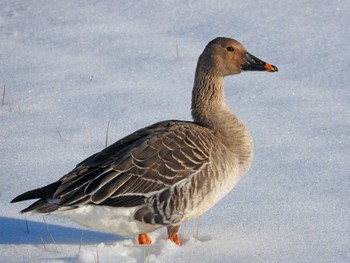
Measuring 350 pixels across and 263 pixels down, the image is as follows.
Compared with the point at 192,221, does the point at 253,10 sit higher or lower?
higher

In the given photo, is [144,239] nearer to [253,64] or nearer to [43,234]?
[43,234]

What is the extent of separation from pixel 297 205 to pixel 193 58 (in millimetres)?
3396

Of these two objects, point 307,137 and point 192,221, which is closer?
point 192,221

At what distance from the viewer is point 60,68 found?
9180 mm

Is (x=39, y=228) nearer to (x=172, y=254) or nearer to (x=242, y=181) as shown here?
(x=172, y=254)

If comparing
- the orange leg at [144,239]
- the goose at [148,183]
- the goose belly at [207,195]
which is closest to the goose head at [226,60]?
the goose at [148,183]

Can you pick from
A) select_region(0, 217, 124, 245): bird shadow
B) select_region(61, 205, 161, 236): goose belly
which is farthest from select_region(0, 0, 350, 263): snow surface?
select_region(61, 205, 161, 236): goose belly

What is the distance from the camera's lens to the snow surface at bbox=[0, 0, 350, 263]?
5875 millimetres

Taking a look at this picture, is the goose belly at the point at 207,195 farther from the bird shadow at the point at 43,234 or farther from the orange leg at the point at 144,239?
the bird shadow at the point at 43,234

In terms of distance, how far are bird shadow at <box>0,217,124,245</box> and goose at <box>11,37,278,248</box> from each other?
0.31 m

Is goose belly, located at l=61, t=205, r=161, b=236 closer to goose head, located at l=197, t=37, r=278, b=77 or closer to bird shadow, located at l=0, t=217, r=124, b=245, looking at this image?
bird shadow, located at l=0, t=217, r=124, b=245

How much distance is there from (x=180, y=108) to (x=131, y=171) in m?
2.49

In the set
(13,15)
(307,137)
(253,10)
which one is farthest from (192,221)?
(13,15)

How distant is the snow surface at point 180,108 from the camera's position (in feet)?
19.3
